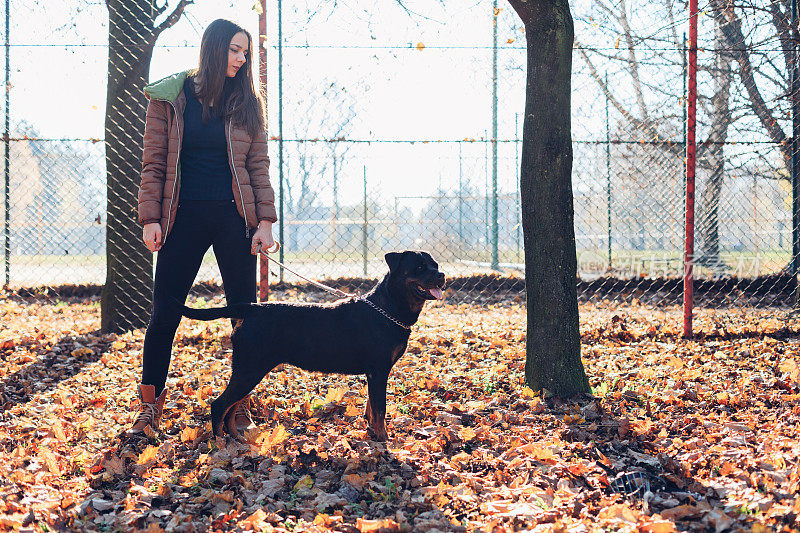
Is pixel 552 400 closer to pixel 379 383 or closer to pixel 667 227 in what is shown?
pixel 379 383

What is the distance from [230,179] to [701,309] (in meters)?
6.44

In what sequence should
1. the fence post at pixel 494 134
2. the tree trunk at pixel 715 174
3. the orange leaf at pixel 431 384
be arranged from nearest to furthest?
the orange leaf at pixel 431 384
the fence post at pixel 494 134
the tree trunk at pixel 715 174

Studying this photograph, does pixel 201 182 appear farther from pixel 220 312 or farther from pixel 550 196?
pixel 550 196

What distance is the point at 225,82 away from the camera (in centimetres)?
337

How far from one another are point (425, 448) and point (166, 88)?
2.29 m

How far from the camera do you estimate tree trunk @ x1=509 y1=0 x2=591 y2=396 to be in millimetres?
3918

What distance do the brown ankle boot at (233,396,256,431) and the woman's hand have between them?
33.0 inches

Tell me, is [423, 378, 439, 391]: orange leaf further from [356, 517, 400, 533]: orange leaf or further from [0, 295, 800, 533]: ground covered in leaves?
[356, 517, 400, 533]: orange leaf

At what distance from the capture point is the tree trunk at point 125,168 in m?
5.82

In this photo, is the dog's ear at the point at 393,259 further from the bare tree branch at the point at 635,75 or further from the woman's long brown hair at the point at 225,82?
the bare tree branch at the point at 635,75

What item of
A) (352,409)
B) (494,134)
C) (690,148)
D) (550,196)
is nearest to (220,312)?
(352,409)

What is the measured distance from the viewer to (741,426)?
10.8ft

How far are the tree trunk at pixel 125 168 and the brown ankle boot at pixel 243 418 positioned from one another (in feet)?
9.34

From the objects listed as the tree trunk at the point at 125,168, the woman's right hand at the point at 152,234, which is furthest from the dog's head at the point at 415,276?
the tree trunk at the point at 125,168
